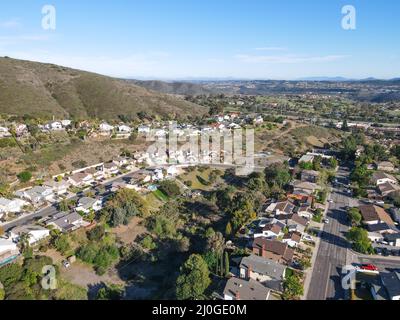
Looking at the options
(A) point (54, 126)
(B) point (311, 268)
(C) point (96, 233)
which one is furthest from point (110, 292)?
(A) point (54, 126)

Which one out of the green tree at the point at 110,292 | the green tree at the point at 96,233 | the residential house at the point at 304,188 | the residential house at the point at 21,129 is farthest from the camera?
the residential house at the point at 21,129

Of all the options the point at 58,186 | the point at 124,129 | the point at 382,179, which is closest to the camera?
the point at 58,186

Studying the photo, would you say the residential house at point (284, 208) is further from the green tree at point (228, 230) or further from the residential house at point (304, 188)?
the green tree at point (228, 230)

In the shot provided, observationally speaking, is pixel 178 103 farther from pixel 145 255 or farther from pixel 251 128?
pixel 145 255

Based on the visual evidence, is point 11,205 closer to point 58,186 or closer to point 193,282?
point 58,186

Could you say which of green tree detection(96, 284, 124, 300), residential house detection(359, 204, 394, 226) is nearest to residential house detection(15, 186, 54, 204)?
green tree detection(96, 284, 124, 300)

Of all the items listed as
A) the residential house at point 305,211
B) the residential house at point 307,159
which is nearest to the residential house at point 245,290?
the residential house at point 305,211
